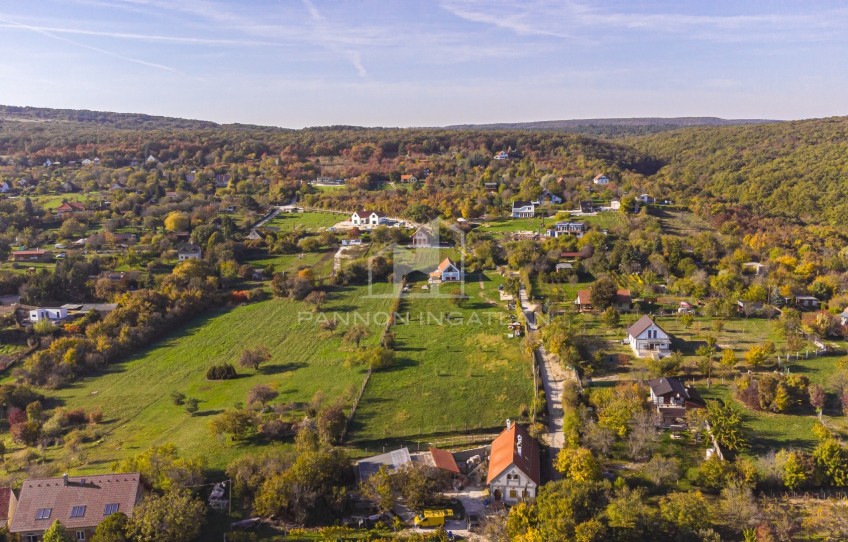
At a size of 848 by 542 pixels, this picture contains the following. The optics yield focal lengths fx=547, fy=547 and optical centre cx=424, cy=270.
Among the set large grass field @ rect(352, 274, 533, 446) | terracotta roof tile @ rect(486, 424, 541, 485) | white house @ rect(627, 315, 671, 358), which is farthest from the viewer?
white house @ rect(627, 315, 671, 358)

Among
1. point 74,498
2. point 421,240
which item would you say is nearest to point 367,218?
point 421,240

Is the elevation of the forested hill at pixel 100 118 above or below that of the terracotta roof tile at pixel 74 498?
above

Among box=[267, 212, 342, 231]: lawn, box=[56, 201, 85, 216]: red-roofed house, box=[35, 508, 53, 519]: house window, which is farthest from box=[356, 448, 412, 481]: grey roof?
box=[56, 201, 85, 216]: red-roofed house

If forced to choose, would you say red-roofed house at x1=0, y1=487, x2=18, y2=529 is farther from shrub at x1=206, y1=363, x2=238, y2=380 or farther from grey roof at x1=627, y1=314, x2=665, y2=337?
grey roof at x1=627, y1=314, x2=665, y2=337

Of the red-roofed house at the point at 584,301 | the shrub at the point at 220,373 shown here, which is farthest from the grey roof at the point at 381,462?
the red-roofed house at the point at 584,301

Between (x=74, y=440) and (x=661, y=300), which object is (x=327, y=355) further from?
(x=661, y=300)

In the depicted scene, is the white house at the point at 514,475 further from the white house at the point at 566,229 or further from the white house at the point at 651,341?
the white house at the point at 566,229
